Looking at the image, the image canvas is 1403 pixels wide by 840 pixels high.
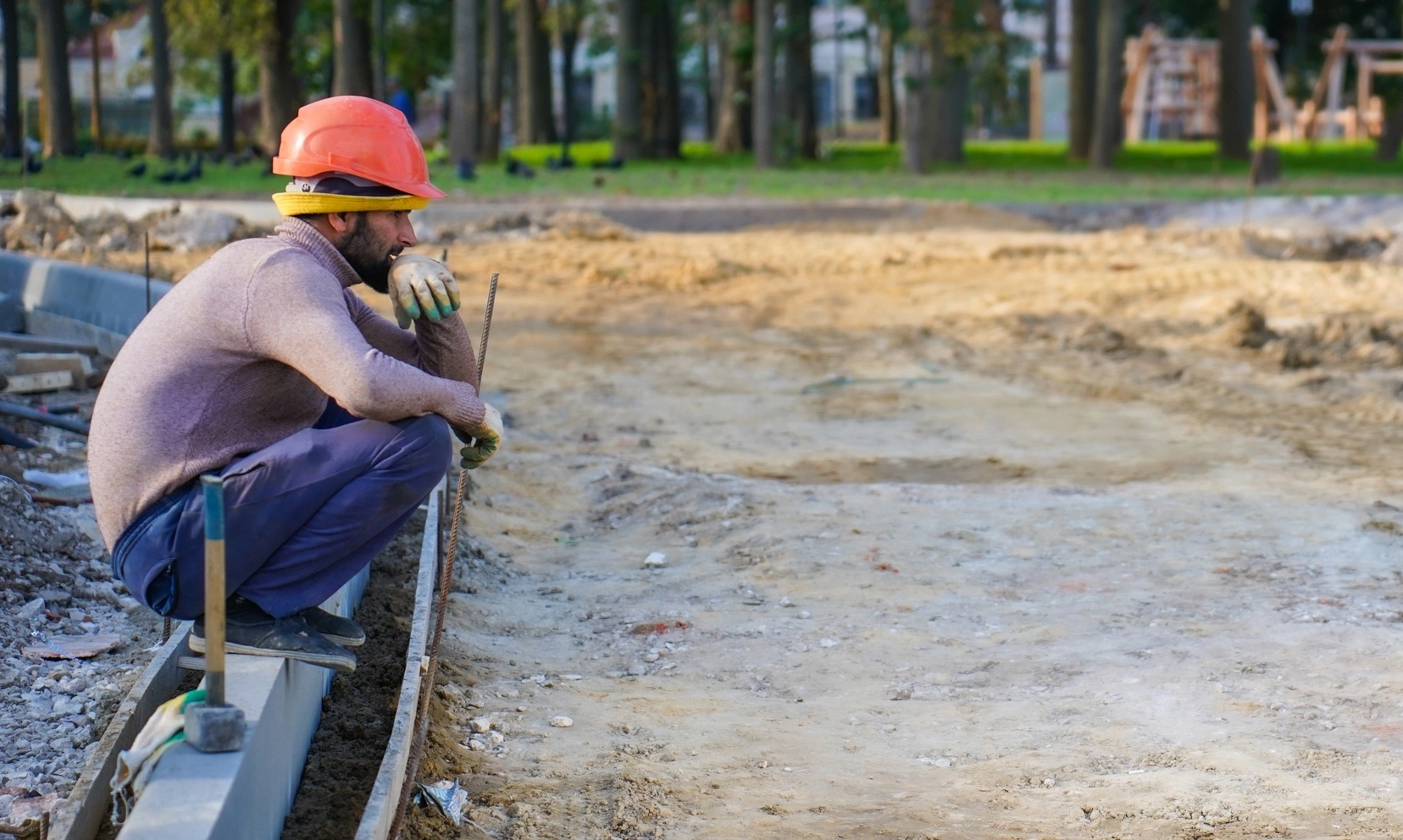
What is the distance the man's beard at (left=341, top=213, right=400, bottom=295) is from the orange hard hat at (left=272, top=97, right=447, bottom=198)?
0.13 meters

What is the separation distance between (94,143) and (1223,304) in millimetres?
28376

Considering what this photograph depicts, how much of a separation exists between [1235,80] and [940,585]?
21757 millimetres

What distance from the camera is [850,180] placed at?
21250 mm

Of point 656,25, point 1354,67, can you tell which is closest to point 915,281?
point 656,25

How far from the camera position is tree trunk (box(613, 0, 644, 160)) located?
974 inches

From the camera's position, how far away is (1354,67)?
46000 mm

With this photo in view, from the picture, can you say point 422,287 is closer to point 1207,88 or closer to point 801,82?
point 801,82

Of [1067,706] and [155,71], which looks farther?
[155,71]

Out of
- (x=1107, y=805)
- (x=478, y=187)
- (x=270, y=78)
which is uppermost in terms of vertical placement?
(x=270, y=78)

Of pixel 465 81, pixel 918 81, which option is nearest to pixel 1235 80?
pixel 918 81

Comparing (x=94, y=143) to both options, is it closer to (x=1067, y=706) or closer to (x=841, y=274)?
(x=841, y=274)

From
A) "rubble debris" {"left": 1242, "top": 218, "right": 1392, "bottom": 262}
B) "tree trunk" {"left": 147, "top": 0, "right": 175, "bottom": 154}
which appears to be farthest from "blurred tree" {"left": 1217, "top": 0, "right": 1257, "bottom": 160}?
"tree trunk" {"left": 147, "top": 0, "right": 175, "bottom": 154}

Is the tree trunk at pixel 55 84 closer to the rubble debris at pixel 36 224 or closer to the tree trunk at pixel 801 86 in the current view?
the tree trunk at pixel 801 86

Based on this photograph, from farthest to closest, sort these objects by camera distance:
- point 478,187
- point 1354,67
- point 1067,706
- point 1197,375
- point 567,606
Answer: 1. point 1354,67
2. point 478,187
3. point 1197,375
4. point 567,606
5. point 1067,706
